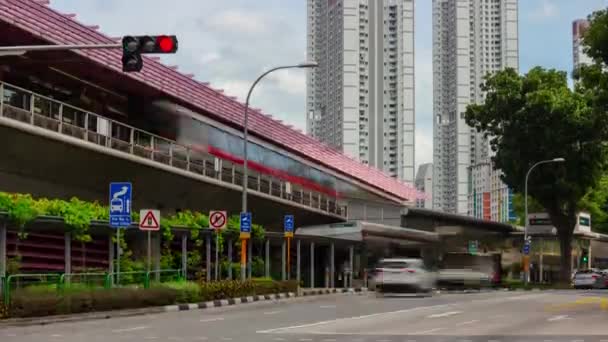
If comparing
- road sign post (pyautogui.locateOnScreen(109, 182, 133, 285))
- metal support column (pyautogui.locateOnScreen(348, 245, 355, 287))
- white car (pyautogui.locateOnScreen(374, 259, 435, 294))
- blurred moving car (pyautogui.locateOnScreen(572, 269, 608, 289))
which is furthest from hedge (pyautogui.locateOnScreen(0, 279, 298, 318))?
blurred moving car (pyautogui.locateOnScreen(572, 269, 608, 289))

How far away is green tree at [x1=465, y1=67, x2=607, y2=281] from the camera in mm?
59219

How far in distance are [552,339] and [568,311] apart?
1007 centimetres

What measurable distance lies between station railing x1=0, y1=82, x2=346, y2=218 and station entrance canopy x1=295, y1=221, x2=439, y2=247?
120 inches

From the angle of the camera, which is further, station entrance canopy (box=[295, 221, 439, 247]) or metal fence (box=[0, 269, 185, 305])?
station entrance canopy (box=[295, 221, 439, 247])

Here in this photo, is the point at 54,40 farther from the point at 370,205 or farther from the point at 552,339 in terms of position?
the point at 370,205

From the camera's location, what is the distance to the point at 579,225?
81938 mm

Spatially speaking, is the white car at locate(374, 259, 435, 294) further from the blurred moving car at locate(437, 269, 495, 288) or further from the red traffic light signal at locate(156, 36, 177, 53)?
the red traffic light signal at locate(156, 36, 177, 53)

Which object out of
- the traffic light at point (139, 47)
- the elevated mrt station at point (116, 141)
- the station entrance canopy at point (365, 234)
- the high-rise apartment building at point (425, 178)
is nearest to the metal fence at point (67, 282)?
the elevated mrt station at point (116, 141)

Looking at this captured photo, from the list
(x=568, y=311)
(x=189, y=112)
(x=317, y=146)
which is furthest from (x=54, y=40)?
(x=317, y=146)

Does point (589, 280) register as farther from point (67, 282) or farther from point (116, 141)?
point (67, 282)

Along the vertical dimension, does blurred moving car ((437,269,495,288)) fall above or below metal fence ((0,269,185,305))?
below

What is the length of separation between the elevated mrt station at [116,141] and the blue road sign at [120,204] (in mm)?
4178

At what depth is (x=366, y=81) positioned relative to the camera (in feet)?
375

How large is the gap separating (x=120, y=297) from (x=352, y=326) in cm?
807
